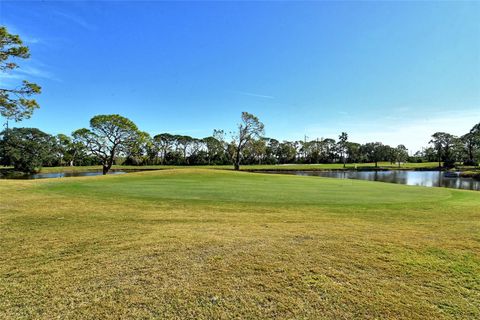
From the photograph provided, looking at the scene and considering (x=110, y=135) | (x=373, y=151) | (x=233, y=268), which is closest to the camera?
(x=233, y=268)

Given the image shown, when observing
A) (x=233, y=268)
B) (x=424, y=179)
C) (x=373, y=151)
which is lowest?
Answer: (x=424, y=179)

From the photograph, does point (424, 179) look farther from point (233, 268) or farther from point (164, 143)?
point (164, 143)

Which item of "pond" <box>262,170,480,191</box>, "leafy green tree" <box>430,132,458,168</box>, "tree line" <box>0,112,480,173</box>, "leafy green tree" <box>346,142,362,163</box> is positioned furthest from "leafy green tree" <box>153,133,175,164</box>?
"leafy green tree" <box>430,132,458,168</box>

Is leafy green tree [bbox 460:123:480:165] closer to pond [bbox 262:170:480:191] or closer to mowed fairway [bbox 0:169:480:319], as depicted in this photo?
pond [bbox 262:170:480:191]

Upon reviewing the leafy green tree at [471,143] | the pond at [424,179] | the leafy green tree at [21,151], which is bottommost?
the pond at [424,179]

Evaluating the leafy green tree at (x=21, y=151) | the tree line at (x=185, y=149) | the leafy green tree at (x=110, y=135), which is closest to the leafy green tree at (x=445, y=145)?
the tree line at (x=185, y=149)

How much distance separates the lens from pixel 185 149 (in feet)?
318

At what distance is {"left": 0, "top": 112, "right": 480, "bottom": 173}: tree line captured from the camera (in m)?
42.2

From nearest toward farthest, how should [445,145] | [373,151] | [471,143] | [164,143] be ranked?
[471,143], [445,145], [164,143], [373,151]

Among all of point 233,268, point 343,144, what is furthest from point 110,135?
point 343,144

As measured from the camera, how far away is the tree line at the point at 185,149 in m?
42.2

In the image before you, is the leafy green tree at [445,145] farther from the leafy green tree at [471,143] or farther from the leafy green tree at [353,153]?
the leafy green tree at [353,153]

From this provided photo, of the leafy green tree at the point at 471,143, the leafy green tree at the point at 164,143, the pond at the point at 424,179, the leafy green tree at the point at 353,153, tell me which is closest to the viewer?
the pond at the point at 424,179

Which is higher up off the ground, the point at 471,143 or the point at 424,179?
the point at 471,143
